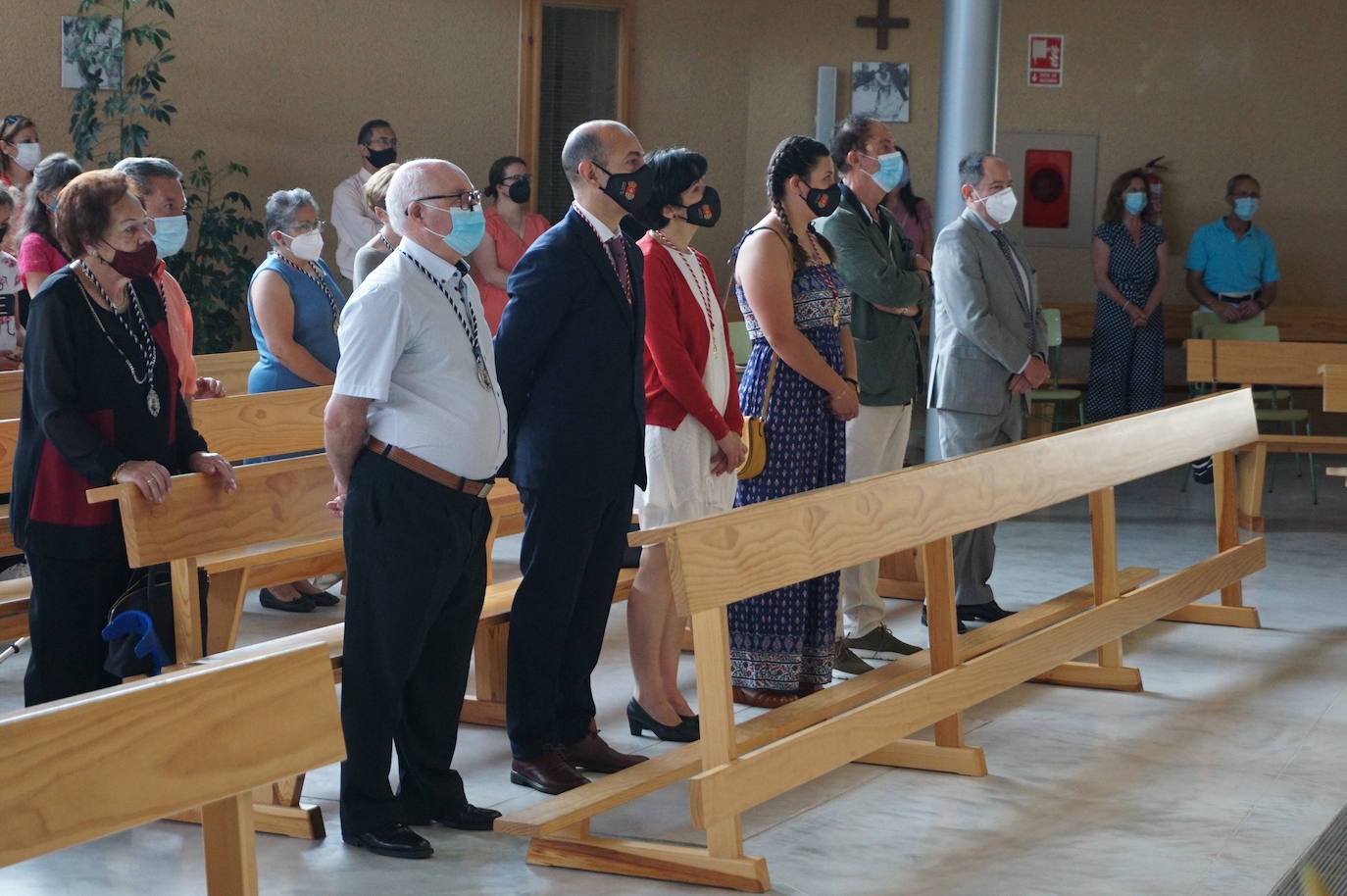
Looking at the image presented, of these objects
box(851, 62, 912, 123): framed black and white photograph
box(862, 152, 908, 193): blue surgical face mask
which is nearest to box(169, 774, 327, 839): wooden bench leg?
box(862, 152, 908, 193): blue surgical face mask

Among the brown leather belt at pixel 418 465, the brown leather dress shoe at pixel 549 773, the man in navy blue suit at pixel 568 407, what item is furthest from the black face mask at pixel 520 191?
the brown leather belt at pixel 418 465

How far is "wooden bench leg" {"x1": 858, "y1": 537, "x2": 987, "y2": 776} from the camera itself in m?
4.00

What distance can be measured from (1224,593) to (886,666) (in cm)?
198

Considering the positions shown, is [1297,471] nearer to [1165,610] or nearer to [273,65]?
[1165,610]

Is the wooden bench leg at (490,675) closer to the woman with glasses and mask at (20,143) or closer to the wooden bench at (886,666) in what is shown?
the wooden bench at (886,666)

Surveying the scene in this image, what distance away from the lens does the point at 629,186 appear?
12.2 ft

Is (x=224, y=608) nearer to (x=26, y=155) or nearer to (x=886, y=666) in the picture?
(x=886, y=666)

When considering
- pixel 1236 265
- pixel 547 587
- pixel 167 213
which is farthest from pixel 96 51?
pixel 1236 265

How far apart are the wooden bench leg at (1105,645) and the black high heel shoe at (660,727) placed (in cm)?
133

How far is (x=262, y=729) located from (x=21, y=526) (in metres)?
1.88

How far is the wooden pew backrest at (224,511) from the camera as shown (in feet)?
11.4

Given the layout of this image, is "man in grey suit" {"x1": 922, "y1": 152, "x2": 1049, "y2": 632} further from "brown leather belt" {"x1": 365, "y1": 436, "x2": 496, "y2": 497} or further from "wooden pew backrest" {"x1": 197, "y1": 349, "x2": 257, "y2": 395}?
"wooden pew backrest" {"x1": 197, "y1": 349, "x2": 257, "y2": 395}

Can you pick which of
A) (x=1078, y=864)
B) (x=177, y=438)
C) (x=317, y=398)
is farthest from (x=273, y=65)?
(x=1078, y=864)

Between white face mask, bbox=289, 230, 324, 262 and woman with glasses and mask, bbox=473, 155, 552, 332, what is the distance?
147 centimetres
